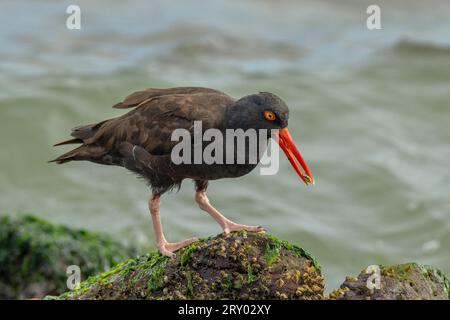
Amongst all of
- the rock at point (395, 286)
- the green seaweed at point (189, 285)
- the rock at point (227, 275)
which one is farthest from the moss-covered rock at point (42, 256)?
the rock at point (395, 286)

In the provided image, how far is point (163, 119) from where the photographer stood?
6.72 m

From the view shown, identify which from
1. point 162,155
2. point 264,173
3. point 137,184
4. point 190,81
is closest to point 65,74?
point 190,81

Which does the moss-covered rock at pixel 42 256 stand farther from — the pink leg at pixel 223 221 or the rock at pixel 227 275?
the rock at pixel 227 275

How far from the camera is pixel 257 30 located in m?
22.1

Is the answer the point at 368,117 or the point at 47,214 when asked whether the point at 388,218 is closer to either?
the point at 368,117

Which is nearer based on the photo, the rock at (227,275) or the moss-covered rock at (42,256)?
the rock at (227,275)

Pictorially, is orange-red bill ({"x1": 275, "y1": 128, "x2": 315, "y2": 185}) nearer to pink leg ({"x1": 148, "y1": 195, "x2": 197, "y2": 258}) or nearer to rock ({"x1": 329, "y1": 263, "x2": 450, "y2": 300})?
pink leg ({"x1": 148, "y1": 195, "x2": 197, "y2": 258})

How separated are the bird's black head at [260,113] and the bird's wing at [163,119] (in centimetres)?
13

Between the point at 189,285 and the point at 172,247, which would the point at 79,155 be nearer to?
the point at 172,247

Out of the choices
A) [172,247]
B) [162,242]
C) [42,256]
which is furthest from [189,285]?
[42,256]

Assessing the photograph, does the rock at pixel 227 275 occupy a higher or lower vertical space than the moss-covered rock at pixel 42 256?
lower

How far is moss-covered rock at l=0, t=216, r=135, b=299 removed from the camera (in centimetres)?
915

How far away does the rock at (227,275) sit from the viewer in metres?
5.64

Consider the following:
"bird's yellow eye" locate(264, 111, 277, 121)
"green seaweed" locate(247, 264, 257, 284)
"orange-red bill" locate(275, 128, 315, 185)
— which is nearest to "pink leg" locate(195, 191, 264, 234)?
"green seaweed" locate(247, 264, 257, 284)
